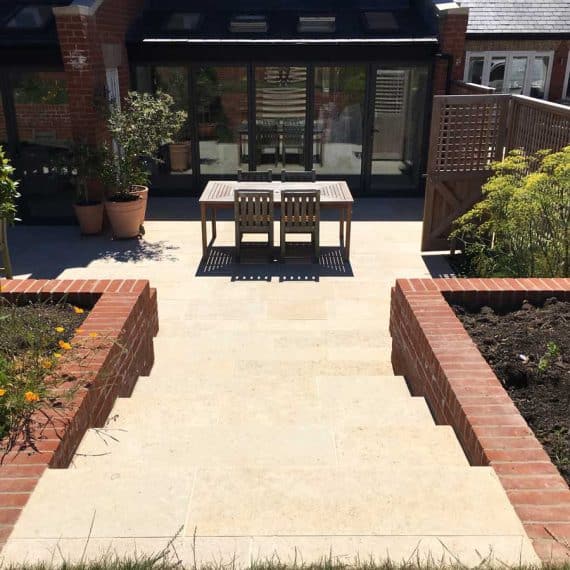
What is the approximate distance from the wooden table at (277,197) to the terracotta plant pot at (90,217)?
1770 millimetres

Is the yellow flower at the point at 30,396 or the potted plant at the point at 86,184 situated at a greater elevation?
the yellow flower at the point at 30,396

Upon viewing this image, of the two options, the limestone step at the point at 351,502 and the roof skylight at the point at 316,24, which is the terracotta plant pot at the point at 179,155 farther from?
the limestone step at the point at 351,502

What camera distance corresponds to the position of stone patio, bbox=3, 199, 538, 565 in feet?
7.64

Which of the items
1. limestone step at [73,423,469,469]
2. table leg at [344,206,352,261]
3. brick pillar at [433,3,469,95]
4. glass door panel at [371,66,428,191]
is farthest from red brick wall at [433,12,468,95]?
limestone step at [73,423,469,469]

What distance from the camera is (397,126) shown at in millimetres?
11617

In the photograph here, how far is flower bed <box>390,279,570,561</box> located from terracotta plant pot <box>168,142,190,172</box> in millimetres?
7534

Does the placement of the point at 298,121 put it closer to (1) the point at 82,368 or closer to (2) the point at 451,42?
(2) the point at 451,42

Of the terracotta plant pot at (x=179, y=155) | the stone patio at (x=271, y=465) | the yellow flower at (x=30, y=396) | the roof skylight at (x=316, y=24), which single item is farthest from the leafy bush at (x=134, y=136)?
the yellow flower at (x=30, y=396)

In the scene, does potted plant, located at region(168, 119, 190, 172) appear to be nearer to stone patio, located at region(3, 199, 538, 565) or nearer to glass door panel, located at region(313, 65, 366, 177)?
glass door panel, located at region(313, 65, 366, 177)

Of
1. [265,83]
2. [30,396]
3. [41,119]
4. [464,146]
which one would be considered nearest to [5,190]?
[30,396]

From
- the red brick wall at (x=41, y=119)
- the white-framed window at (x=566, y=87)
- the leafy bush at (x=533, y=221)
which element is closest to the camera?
the leafy bush at (x=533, y=221)

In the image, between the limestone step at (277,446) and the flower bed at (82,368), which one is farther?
the limestone step at (277,446)

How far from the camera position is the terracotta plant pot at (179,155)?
11.7 metres

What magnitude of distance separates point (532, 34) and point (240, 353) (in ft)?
A: 30.7
